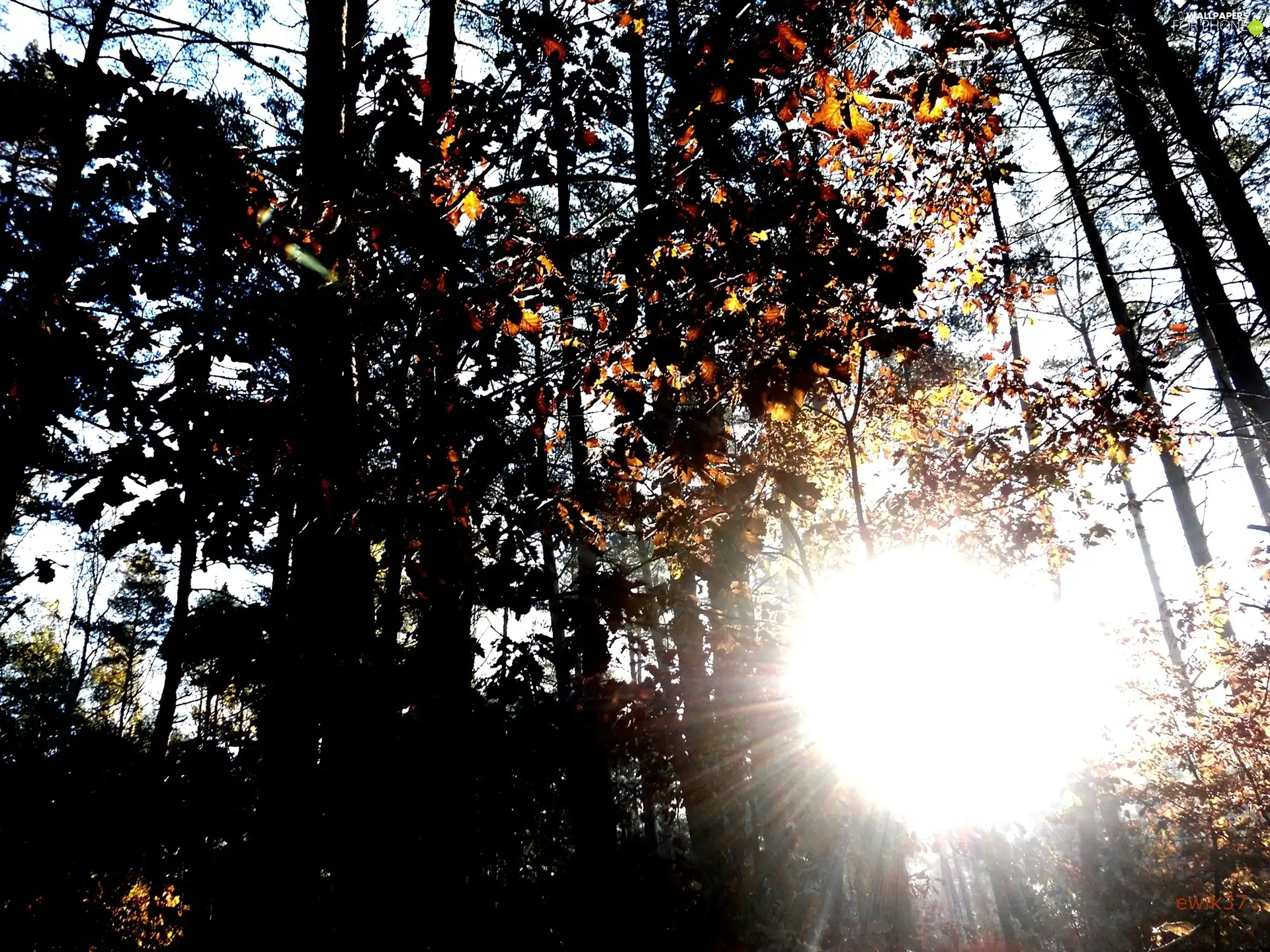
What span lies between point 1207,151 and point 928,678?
4.74 m

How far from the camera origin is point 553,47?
2.60 m

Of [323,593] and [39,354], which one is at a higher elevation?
[39,354]

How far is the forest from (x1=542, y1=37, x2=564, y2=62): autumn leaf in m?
0.05

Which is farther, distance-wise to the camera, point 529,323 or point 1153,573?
point 1153,573

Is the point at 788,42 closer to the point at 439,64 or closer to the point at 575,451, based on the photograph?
the point at 439,64

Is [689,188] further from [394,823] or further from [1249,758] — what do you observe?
[1249,758]

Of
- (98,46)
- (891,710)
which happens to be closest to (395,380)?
(891,710)

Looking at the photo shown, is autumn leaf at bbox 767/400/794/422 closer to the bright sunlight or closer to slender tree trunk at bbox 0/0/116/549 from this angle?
slender tree trunk at bbox 0/0/116/549

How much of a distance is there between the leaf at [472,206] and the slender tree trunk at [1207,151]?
480 centimetres

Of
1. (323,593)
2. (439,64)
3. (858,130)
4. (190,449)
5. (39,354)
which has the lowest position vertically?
(323,593)

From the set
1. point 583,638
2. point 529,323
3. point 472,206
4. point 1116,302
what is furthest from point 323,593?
point 1116,302

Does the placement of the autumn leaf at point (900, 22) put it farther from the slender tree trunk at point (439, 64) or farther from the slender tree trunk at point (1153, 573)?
the slender tree trunk at point (1153, 573)

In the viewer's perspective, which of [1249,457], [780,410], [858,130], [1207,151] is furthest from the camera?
[1249,457]

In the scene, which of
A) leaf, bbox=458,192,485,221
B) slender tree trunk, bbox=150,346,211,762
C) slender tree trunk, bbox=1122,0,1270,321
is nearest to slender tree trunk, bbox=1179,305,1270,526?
slender tree trunk, bbox=1122,0,1270,321
